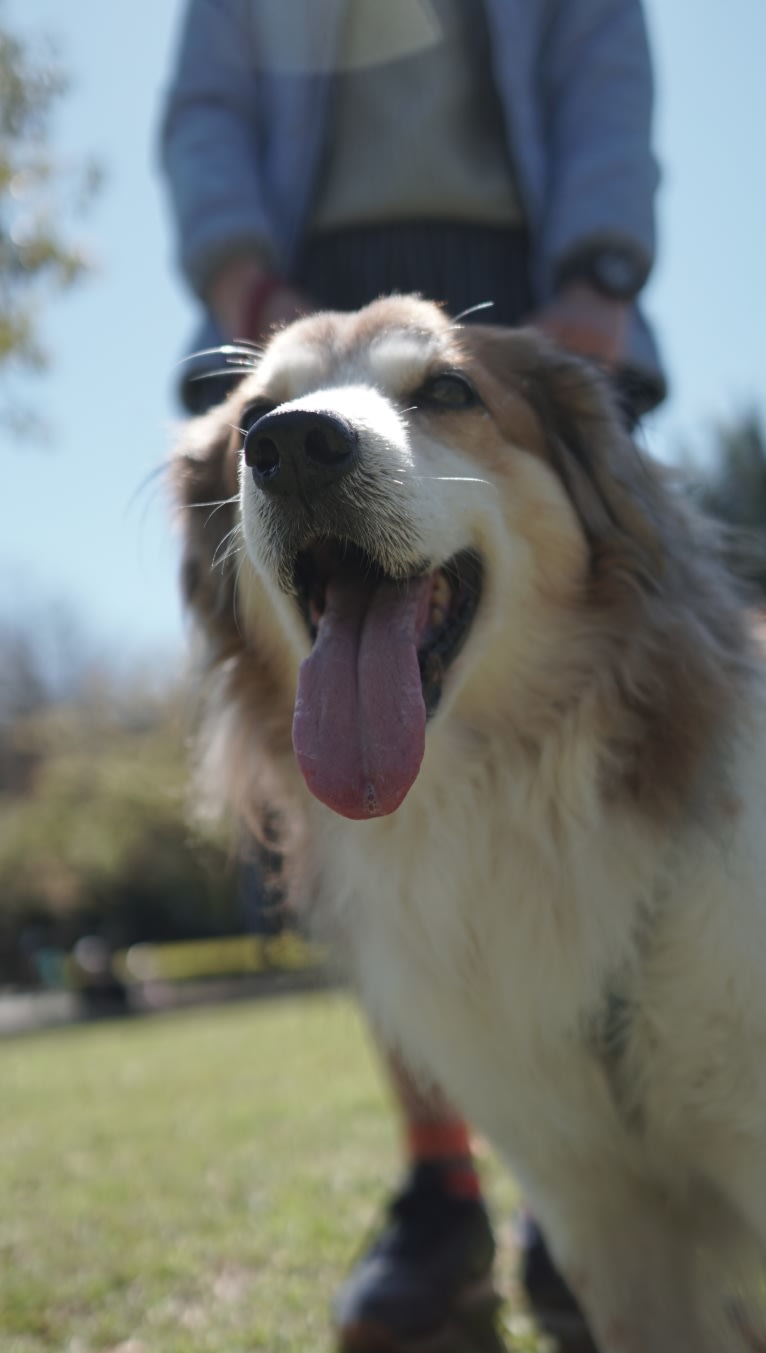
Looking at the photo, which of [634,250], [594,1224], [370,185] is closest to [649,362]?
[634,250]

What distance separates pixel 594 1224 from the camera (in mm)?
2250

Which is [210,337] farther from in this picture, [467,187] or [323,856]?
[323,856]

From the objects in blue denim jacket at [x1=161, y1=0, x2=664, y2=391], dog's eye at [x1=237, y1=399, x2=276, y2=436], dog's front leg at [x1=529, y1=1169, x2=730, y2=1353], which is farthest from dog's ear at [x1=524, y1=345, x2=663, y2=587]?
dog's front leg at [x1=529, y1=1169, x2=730, y2=1353]

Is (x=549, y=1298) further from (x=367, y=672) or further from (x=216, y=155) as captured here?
(x=216, y=155)

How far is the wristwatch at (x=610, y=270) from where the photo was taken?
265cm

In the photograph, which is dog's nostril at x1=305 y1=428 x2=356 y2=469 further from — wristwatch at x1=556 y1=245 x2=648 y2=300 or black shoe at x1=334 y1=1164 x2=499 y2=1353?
black shoe at x1=334 y1=1164 x2=499 y2=1353

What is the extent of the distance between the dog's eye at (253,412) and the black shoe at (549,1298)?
6.51ft

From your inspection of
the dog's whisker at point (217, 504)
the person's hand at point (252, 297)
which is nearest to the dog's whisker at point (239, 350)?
the person's hand at point (252, 297)

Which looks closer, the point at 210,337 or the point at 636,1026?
the point at 636,1026

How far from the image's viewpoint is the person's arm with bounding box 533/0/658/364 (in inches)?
105

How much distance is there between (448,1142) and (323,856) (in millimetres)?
938

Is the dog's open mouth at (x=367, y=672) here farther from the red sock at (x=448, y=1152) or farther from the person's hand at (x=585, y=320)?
the red sock at (x=448, y=1152)

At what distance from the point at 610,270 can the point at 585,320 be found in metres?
0.12

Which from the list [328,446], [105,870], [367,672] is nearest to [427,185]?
[328,446]
